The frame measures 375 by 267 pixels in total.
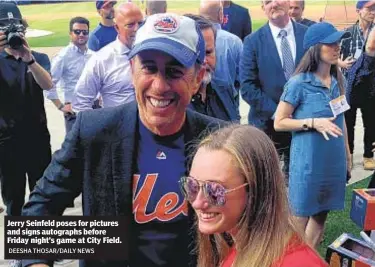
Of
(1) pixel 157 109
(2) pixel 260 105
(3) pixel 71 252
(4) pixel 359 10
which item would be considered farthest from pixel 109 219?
(4) pixel 359 10

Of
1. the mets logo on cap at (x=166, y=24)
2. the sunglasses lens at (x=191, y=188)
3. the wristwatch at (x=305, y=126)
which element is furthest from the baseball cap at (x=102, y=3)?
the sunglasses lens at (x=191, y=188)

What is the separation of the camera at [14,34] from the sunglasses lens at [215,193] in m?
3.18

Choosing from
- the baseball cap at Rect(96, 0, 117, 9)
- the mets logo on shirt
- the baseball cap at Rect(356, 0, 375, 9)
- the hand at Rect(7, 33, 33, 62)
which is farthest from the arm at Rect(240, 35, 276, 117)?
the mets logo on shirt

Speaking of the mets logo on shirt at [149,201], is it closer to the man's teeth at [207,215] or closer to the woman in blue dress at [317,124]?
the man's teeth at [207,215]

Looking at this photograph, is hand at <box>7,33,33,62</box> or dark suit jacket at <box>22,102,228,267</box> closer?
dark suit jacket at <box>22,102,228,267</box>

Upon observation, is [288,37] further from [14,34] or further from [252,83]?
[14,34]

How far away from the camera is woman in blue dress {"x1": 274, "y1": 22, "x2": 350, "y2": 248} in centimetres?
385

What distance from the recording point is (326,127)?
12.4ft

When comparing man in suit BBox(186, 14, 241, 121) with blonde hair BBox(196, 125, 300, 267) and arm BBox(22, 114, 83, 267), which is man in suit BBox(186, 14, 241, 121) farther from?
blonde hair BBox(196, 125, 300, 267)

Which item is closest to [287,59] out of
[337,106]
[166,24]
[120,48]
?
[337,106]

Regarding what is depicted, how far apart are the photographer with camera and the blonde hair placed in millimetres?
3123

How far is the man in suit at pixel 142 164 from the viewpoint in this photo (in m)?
1.83

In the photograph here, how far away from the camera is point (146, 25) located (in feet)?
6.26
